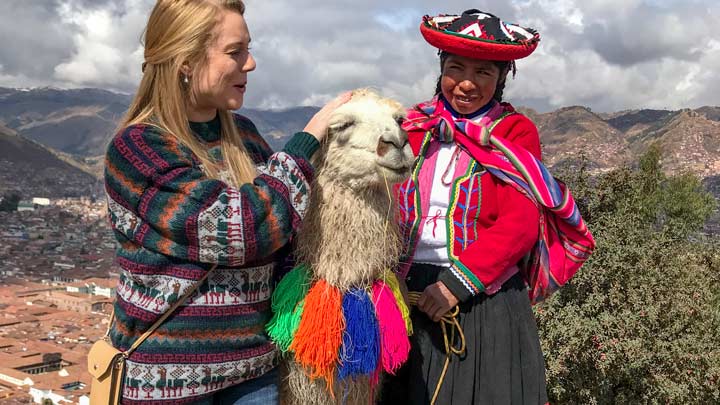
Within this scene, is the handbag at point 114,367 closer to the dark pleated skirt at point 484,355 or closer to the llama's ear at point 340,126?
the llama's ear at point 340,126

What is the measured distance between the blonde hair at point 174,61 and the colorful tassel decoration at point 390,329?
1.76 ft

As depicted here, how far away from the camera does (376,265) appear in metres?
1.76

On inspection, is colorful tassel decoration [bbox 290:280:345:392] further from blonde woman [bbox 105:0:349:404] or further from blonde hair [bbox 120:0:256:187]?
blonde hair [bbox 120:0:256:187]

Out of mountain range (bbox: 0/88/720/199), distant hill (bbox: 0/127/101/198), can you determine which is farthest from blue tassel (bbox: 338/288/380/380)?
distant hill (bbox: 0/127/101/198)

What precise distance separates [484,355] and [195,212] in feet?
3.45

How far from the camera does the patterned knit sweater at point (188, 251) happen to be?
131 cm

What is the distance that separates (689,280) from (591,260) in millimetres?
2028

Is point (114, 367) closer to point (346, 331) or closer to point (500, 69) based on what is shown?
point (346, 331)

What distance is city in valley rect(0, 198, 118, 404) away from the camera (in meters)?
30.4

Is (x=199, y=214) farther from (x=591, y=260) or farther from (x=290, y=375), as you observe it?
Answer: (x=591, y=260)

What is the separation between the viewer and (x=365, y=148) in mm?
1644

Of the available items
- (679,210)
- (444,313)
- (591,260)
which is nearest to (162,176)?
(444,313)

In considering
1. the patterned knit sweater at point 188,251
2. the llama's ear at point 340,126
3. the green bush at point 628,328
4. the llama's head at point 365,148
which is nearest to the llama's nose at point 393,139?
the llama's head at point 365,148

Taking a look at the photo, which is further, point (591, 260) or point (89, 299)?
point (89, 299)
